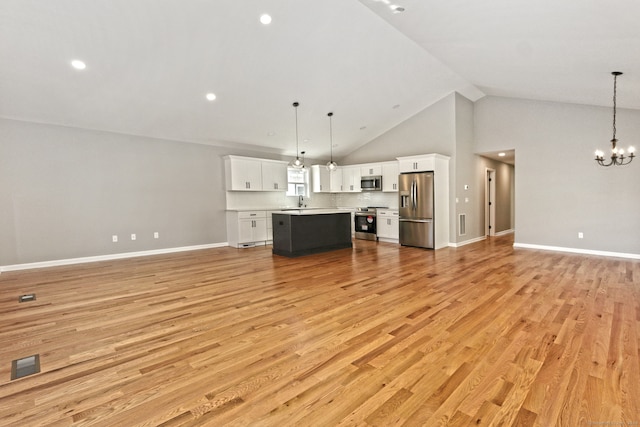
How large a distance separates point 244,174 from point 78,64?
3.86 metres

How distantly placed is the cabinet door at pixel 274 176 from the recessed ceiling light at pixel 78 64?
13.9 ft

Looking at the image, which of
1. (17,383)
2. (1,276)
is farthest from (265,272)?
(1,276)

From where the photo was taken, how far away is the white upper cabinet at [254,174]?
7516 mm

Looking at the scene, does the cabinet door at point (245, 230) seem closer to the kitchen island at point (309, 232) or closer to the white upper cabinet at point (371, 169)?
the kitchen island at point (309, 232)

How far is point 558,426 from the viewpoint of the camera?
1588 millimetres

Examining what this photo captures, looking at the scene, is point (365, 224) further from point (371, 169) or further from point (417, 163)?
point (417, 163)

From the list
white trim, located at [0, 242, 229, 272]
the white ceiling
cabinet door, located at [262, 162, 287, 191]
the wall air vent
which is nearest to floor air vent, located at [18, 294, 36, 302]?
white trim, located at [0, 242, 229, 272]

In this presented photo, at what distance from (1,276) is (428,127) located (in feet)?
28.6

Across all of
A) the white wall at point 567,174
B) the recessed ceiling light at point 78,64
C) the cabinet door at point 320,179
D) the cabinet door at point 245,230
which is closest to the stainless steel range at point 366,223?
the cabinet door at point 320,179

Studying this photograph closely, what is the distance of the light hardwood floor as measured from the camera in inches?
68.3

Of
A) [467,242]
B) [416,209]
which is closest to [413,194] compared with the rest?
[416,209]

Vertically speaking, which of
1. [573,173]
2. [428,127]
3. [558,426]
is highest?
[428,127]

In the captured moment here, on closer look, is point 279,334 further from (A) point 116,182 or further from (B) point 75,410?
(A) point 116,182

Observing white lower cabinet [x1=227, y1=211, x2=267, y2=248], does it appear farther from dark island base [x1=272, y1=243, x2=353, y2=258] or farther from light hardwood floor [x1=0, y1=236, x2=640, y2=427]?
light hardwood floor [x1=0, y1=236, x2=640, y2=427]
